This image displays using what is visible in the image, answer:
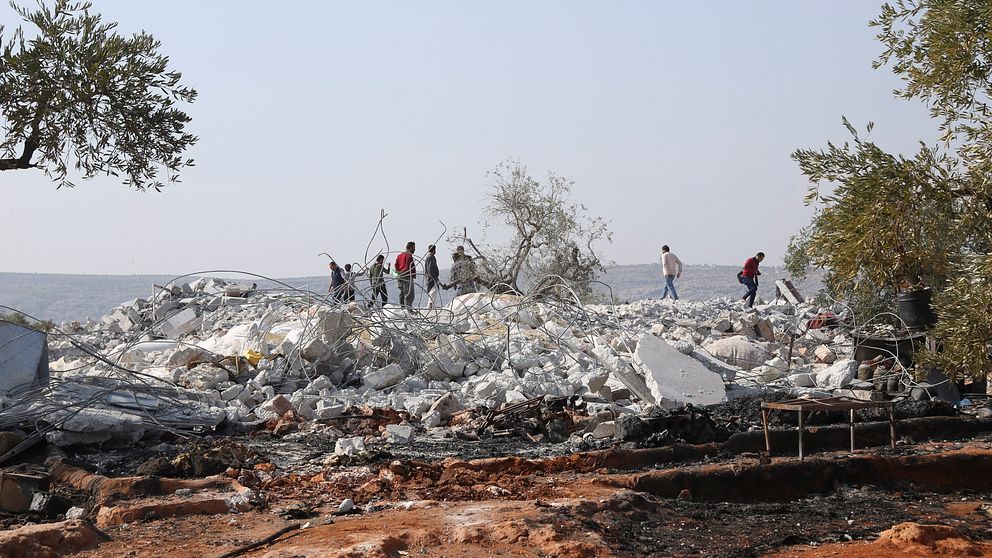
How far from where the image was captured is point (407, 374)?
1159cm

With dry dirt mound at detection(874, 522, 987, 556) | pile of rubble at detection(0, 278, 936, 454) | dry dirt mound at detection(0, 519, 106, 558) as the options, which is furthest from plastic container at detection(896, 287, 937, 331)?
dry dirt mound at detection(0, 519, 106, 558)

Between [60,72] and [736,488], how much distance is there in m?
6.86

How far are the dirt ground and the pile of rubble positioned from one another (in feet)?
3.72

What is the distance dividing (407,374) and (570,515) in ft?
21.8

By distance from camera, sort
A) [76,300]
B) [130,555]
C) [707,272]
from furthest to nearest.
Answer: [707,272] < [76,300] < [130,555]

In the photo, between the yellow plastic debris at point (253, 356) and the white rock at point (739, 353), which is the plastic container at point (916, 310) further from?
the yellow plastic debris at point (253, 356)

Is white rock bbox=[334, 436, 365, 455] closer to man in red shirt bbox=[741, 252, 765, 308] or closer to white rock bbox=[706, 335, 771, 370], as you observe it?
white rock bbox=[706, 335, 771, 370]

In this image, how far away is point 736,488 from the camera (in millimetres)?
6738

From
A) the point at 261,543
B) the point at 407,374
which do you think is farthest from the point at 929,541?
the point at 407,374

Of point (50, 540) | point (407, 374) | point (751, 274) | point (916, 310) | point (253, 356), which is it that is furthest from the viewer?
point (751, 274)

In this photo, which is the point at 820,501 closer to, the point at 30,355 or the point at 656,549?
the point at 656,549

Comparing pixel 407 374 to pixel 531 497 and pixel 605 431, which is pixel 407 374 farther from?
pixel 531 497

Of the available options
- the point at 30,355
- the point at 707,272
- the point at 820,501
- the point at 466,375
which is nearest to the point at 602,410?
the point at 466,375

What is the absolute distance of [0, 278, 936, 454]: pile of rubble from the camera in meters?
8.37
